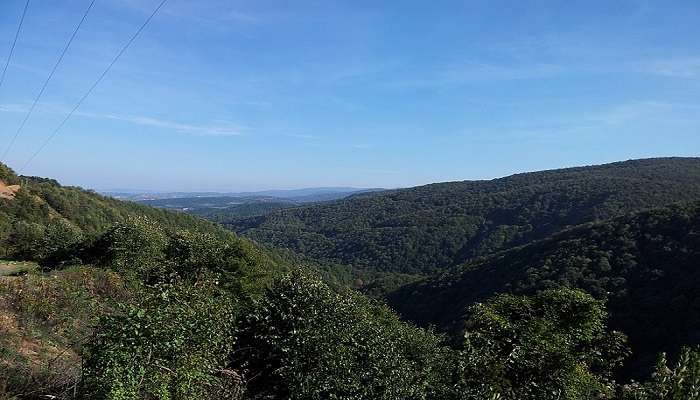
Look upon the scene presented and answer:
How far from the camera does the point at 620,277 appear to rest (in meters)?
55.7

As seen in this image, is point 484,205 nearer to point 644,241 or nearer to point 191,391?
point 644,241

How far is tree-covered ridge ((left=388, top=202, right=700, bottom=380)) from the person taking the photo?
145 ft

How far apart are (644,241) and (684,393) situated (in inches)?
2624

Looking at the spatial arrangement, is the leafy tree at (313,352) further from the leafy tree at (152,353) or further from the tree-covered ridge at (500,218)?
Answer: the tree-covered ridge at (500,218)

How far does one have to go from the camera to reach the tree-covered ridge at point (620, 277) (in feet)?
145

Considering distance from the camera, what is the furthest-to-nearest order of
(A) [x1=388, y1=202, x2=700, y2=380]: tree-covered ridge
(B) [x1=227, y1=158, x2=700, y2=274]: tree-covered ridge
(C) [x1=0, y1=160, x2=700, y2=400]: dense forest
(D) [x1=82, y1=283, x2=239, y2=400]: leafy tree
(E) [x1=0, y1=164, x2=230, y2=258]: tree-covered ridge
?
(B) [x1=227, y1=158, x2=700, y2=274]: tree-covered ridge
(A) [x1=388, y1=202, x2=700, y2=380]: tree-covered ridge
(E) [x1=0, y1=164, x2=230, y2=258]: tree-covered ridge
(C) [x1=0, y1=160, x2=700, y2=400]: dense forest
(D) [x1=82, y1=283, x2=239, y2=400]: leafy tree

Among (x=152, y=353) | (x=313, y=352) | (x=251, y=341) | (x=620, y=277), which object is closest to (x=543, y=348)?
(x=313, y=352)

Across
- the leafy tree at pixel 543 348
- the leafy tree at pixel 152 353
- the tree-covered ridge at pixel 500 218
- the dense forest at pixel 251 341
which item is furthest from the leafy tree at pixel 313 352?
the tree-covered ridge at pixel 500 218

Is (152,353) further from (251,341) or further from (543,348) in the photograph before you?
(543,348)

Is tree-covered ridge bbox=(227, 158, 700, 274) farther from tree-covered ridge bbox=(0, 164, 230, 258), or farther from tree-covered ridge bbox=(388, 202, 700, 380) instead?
tree-covered ridge bbox=(0, 164, 230, 258)

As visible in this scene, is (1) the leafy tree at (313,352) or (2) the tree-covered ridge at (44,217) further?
(2) the tree-covered ridge at (44,217)

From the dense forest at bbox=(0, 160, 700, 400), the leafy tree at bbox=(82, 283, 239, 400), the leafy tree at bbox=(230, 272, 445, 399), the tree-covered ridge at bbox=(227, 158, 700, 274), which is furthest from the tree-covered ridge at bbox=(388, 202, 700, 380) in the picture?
the tree-covered ridge at bbox=(227, 158, 700, 274)

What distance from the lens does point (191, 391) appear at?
752 cm

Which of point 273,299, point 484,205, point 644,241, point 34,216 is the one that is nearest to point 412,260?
point 484,205
